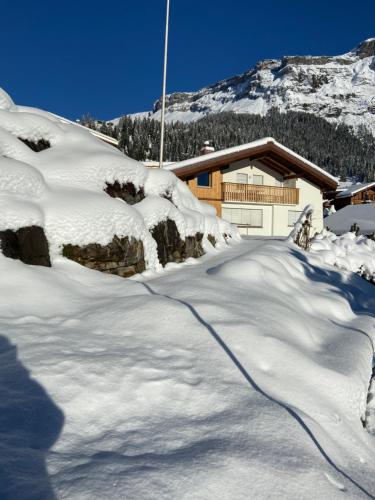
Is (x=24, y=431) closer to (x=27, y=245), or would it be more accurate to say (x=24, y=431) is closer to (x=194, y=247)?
(x=27, y=245)

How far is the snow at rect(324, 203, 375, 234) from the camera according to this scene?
95.3ft

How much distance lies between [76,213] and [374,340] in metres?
5.73

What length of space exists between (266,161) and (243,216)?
443 cm

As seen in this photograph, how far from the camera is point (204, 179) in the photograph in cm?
2125

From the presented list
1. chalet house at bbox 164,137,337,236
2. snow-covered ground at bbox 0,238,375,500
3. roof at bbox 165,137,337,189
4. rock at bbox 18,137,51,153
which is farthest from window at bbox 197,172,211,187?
snow-covered ground at bbox 0,238,375,500

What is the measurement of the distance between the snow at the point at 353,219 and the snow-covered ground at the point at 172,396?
1082 inches

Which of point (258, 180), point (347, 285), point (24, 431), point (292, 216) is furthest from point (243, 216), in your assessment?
point (24, 431)

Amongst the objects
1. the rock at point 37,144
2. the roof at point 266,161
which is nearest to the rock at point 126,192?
the rock at point 37,144

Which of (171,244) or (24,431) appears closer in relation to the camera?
(24,431)

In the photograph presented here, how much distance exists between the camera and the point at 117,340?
134 inches

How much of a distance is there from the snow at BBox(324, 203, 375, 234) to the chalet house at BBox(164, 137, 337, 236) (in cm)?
790

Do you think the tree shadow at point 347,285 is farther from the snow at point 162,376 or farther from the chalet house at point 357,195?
the chalet house at point 357,195

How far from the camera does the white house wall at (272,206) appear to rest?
22.3 metres

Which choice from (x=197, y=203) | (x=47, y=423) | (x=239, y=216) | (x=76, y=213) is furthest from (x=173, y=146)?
(x=47, y=423)
